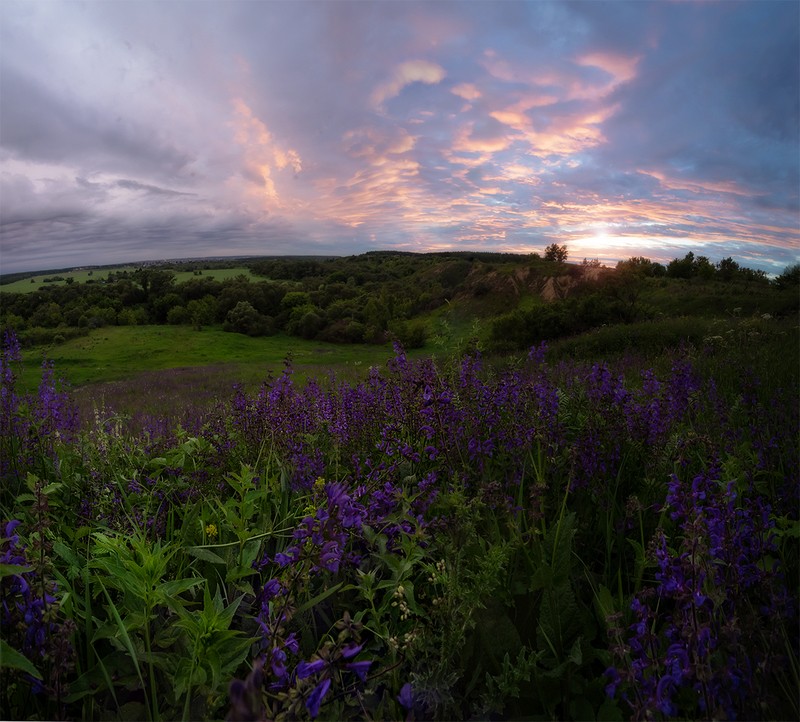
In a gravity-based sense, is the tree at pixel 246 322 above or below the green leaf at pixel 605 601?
below

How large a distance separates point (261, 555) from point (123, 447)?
2.43 meters

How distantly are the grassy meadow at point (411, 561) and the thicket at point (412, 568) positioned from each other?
17 millimetres

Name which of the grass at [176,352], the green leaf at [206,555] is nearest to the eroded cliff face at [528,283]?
the grass at [176,352]

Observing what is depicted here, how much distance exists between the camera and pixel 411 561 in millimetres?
2182

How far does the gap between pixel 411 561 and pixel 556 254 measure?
3843 cm

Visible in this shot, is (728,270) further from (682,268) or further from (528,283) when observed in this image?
(528,283)

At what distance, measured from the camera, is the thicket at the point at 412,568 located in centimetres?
169

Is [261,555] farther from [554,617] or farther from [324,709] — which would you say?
[554,617]

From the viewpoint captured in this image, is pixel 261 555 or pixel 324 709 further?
pixel 261 555

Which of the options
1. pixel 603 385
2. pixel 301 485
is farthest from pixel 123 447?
pixel 603 385

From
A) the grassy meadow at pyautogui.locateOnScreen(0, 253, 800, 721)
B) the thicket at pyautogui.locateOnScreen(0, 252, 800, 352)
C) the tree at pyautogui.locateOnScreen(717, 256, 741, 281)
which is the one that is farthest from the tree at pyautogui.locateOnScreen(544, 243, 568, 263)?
the grassy meadow at pyautogui.locateOnScreen(0, 253, 800, 721)

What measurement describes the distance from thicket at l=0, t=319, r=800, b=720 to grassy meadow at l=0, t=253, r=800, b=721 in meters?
0.02

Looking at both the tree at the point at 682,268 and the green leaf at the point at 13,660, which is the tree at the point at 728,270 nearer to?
the tree at the point at 682,268

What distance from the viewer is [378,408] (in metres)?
4.29
